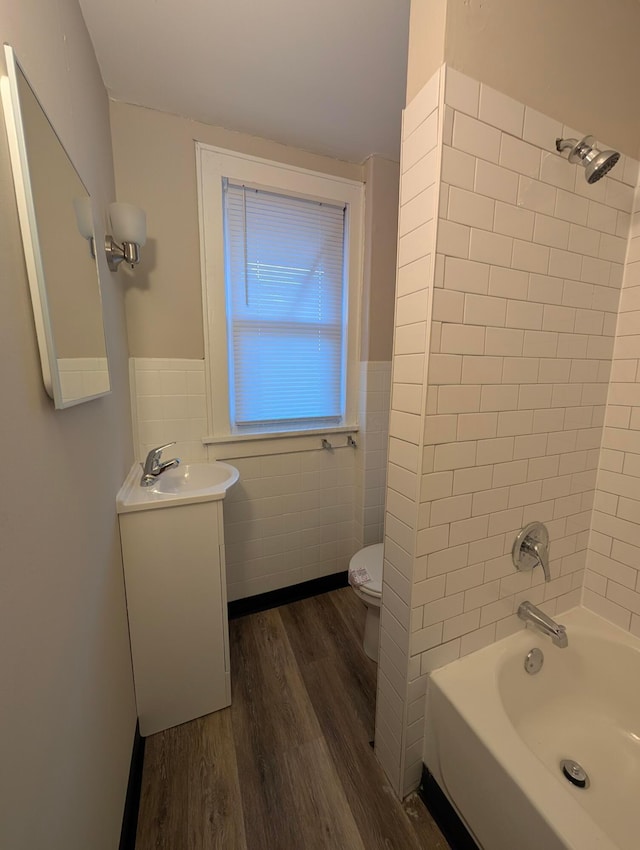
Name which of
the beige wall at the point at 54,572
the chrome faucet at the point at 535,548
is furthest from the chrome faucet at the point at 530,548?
the beige wall at the point at 54,572

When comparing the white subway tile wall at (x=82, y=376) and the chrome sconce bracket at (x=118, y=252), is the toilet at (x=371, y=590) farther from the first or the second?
the chrome sconce bracket at (x=118, y=252)

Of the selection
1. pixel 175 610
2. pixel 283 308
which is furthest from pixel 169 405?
pixel 175 610

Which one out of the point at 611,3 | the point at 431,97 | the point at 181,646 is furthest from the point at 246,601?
the point at 611,3

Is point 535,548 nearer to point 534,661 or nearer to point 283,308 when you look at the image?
point 534,661

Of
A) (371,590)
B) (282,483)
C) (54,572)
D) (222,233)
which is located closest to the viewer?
(54,572)

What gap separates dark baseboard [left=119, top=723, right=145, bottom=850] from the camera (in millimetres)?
946

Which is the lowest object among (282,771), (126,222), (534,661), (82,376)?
(282,771)

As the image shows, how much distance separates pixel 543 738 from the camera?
1094 millimetres

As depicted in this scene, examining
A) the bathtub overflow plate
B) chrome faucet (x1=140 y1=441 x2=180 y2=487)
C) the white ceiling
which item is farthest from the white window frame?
the bathtub overflow plate

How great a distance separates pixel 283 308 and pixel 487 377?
1216 mm

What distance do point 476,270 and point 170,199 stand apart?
1.42 m

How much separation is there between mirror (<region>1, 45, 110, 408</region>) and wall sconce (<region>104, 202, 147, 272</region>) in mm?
313

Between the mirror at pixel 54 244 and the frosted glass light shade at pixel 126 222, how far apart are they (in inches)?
13.3

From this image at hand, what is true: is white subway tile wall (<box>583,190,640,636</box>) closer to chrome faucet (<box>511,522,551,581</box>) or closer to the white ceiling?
chrome faucet (<box>511,522,551,581</box>)
